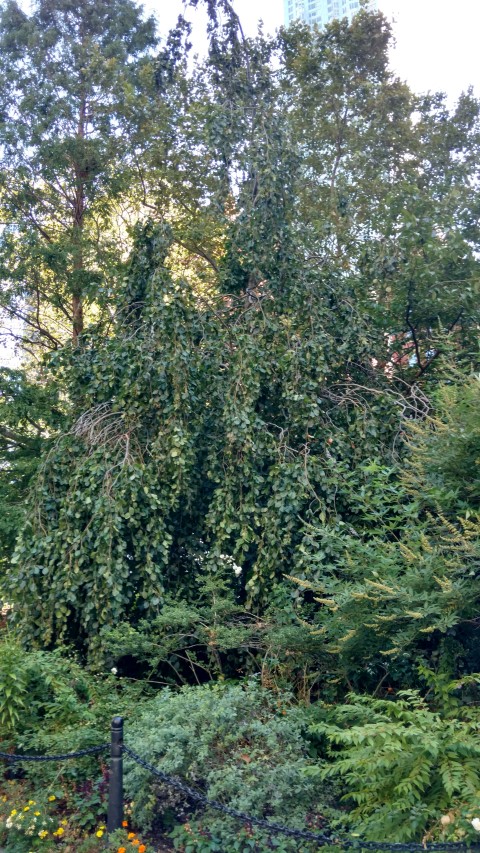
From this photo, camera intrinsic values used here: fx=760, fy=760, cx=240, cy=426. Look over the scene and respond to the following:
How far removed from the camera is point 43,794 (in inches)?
190

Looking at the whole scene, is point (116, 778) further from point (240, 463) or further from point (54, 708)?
point (240, 463)

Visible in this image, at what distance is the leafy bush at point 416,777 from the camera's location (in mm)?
3621

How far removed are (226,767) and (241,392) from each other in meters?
3.65

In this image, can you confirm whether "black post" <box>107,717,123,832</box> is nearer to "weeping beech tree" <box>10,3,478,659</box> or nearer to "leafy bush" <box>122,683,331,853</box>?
"leafy bush" <box>122,683,331,853</box>

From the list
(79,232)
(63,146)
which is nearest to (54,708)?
(79,232)

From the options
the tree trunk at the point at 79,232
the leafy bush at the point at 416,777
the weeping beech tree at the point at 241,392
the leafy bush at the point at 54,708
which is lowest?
the leafy bush at the point at 416,777

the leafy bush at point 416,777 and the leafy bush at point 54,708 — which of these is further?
the leafy bush at point 54,708

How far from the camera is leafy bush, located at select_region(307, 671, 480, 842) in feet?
11.9

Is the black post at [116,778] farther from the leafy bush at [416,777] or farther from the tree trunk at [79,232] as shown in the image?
the tree trunk at [79,232]

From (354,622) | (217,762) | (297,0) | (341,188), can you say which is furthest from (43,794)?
(297,0)

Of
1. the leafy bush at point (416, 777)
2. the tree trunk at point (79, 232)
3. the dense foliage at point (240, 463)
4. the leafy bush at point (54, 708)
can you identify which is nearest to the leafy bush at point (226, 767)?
the dense foliage at point (240, 463)

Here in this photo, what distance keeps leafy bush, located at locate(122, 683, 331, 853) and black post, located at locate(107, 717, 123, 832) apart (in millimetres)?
180

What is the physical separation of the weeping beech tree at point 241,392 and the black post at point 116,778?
6.51 feet

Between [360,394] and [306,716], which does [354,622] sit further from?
[360,394]
